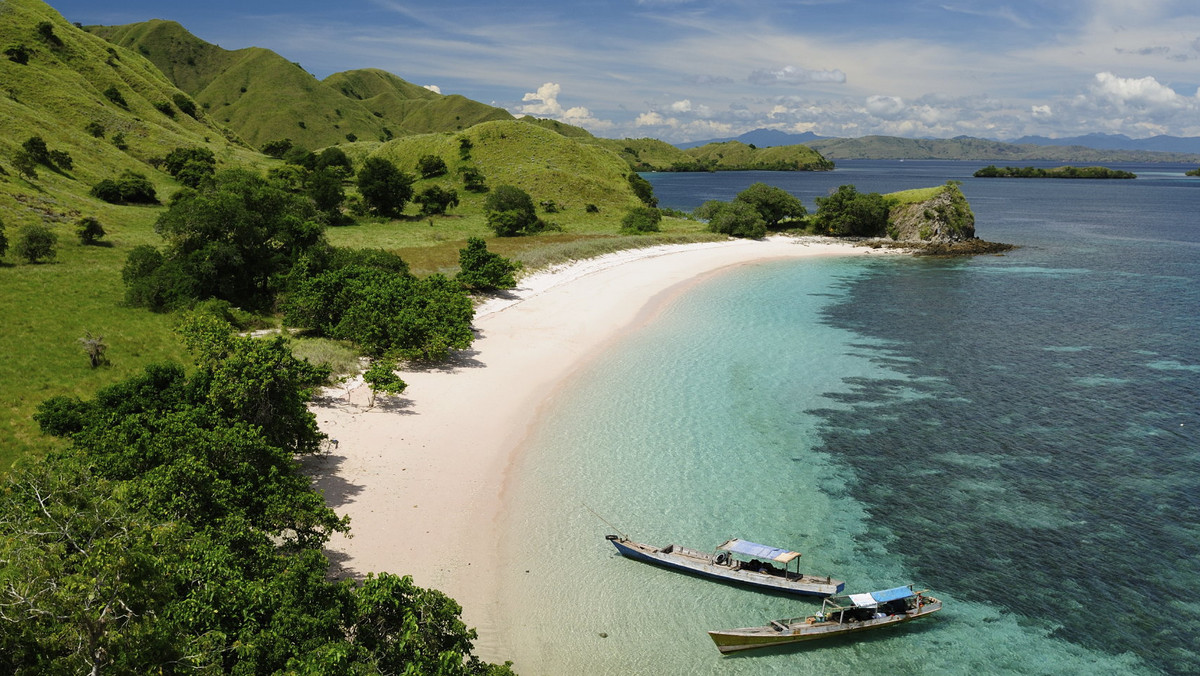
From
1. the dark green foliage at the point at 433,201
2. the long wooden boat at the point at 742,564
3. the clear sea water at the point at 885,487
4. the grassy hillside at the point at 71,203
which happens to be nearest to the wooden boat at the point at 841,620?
the clear sea water at the point at 885,487

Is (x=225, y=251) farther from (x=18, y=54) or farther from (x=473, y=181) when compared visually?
(x=18, y=54)

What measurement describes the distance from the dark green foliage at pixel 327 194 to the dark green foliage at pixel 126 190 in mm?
16116

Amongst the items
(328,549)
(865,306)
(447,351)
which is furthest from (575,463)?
(865,306)

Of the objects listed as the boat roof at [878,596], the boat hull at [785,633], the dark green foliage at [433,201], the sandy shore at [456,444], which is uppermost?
the dark green foliage at [433,201]

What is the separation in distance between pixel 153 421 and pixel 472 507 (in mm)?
9618

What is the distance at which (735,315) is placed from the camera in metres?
48.1

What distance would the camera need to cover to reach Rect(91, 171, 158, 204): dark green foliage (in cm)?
6281

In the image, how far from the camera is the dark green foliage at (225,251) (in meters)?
34.3

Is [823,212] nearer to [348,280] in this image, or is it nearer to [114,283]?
[348,280]

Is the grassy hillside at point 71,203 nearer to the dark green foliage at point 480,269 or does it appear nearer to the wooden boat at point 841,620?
the dark green foliage at point 480,269

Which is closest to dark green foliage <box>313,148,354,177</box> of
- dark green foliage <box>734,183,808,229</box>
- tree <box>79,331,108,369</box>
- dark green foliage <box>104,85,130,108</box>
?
dark green foliage <box>104,85,130,108</box>

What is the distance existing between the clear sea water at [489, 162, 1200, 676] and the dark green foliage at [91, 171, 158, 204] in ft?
191

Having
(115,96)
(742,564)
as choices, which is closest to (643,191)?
(115,96)

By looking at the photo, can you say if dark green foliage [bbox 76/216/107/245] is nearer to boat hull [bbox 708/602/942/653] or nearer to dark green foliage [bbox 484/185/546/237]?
dark green foliage [bbox 484/185/546/237]
